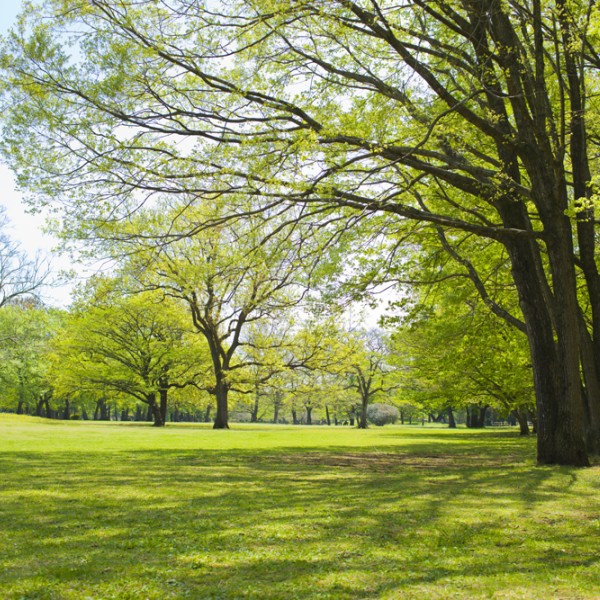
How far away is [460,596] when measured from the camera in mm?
4234

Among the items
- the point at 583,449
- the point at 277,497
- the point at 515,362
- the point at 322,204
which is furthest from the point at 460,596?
the point at 515,362

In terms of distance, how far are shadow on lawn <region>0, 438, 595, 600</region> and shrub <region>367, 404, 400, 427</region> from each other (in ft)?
228

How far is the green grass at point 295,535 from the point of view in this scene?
446 centimetres

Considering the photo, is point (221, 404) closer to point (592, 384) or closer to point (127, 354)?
point (127, 354)

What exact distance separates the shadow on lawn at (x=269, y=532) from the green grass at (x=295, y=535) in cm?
2

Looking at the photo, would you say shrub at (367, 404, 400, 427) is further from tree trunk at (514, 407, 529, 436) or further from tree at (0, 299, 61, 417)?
tree trunk at (514, 407, 529, 436)

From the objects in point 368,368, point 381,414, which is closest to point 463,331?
point 368,368

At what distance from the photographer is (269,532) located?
6.19 meters

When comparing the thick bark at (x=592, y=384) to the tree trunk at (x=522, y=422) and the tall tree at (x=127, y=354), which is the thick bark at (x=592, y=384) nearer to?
the tree trunk at (x=522, y=422)

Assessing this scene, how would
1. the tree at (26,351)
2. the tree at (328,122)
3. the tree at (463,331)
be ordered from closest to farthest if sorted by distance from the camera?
the tree at (328,122) → the tree at (463,331) → the tree at (26,351)

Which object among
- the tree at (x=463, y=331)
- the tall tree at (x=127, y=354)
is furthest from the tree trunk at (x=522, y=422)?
the tall tree at (x=127, y=354)

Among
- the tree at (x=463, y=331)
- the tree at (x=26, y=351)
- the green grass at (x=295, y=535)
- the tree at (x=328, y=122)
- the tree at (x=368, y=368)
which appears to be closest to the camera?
the green grass at (x=295, y=535)

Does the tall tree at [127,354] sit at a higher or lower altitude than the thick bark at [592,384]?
higher

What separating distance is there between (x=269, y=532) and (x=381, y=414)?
75.8 m
